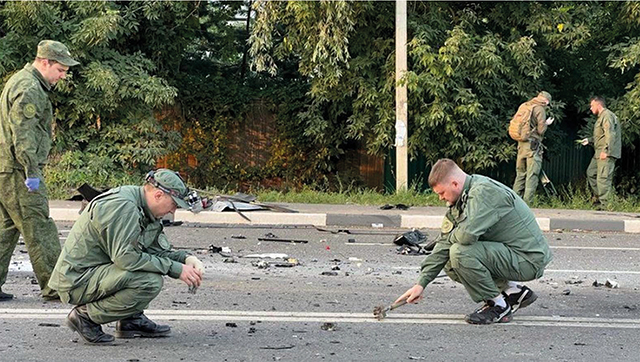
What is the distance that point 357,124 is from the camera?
17.8 m

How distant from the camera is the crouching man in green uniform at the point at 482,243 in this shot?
6.26 meters

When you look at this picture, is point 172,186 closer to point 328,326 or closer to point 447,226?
point 328,326

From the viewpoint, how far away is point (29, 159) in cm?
669

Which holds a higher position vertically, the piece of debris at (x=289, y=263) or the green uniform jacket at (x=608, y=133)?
the green uniform jacket at (x=608, y=133)

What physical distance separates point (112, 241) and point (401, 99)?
11.0 meters

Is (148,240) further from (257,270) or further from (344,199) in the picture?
(344,199)

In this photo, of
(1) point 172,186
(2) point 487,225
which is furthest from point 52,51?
(2) point 487,225

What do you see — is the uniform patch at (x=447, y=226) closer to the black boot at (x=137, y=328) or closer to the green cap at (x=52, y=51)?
the black boot at (x=137, y=328)

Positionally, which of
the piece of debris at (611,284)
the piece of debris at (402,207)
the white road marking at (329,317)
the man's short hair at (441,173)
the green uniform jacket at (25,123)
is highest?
the green uniform jacket at (25,123)

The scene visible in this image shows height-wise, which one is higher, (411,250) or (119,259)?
(119,259)

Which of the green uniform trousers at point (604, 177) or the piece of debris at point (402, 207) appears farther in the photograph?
the green uniform trousers at point (604, 177)

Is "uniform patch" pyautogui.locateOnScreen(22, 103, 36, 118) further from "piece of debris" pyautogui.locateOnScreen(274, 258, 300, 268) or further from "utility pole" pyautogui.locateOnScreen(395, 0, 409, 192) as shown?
"utility pole" pyautogui.locateOnScreen(395, 0, 409, 192)

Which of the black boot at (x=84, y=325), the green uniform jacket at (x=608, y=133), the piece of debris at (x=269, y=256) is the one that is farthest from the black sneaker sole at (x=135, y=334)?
the green uniform jacket at (x=608, y=133)

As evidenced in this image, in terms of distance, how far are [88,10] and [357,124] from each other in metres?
5.34
